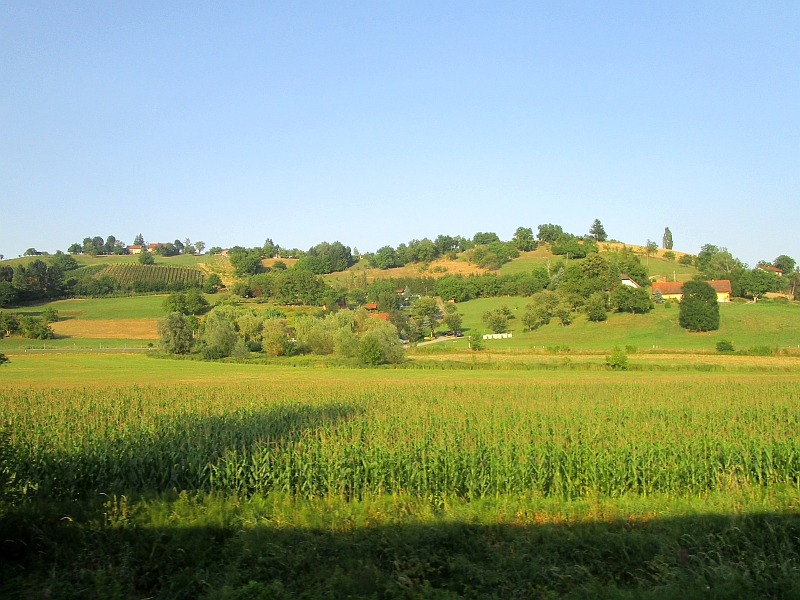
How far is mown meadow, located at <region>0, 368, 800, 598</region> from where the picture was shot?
6660 mm

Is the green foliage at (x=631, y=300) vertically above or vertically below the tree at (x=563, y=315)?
above

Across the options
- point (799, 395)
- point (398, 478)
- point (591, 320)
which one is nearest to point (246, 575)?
point (398, 478)

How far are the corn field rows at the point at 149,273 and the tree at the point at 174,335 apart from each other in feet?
207

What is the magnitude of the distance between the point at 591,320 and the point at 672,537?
8587 centimetres

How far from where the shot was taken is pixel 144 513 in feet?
28.0

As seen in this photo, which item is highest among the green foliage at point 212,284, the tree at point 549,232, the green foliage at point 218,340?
the tree at point 549,232

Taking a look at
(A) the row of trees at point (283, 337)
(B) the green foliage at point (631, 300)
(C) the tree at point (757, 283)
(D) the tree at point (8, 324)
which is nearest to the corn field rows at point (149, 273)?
(D) the tree at point (8, 324)

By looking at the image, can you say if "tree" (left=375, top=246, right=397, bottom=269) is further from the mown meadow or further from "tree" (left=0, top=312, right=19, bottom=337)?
the mown meadow

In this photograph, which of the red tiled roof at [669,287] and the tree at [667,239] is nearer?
the red tiled roof at [669,287]

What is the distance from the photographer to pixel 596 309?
88.3m

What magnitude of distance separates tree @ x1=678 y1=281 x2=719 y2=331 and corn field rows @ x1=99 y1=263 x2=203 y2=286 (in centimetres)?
10302

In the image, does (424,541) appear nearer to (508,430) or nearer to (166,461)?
(166,461)

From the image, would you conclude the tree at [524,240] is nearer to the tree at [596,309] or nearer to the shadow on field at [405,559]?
the tree at [596,309]

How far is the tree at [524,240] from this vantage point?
17500 centimetres
